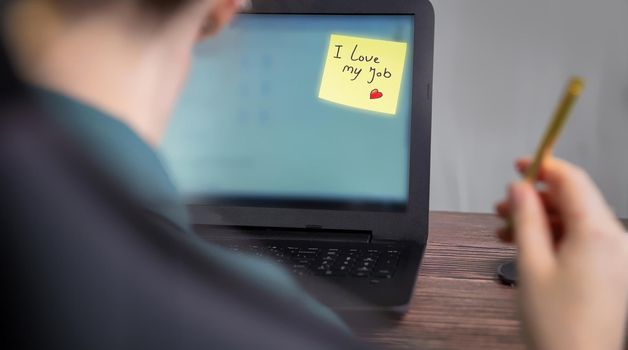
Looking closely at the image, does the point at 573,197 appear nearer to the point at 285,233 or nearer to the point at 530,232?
the point at 530,232

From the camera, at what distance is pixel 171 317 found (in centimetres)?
22

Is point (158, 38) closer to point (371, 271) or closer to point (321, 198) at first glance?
point (371, 271)

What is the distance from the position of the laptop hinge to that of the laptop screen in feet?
0.10

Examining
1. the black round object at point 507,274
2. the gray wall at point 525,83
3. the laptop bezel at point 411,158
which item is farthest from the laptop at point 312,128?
the gray wall at point 525,83

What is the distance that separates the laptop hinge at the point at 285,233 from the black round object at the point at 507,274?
0.16 meters

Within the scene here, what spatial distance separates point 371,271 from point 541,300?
332 millimetres

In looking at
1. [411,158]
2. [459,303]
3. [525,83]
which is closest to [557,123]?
[459,303]

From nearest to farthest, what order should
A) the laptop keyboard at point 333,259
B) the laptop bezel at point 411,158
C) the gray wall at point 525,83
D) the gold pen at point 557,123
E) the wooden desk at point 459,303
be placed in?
the gold pen at point 557,123, the wooden desk at point 459,303, the laptop keyboard at point 333,259, the laptop bezel at point 411,158, the gray wall at point 525,83

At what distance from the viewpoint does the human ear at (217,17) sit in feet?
1.12

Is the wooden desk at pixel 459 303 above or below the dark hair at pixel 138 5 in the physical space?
below

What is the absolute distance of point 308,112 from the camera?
829 mm

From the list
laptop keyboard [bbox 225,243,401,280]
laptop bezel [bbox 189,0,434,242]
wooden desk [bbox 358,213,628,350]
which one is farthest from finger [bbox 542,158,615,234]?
laptop bezel [bbox 189,0,434,242]

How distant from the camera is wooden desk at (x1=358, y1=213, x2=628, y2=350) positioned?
0.56 meters

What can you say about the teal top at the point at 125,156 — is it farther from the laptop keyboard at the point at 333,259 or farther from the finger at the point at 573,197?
the laptop keyboard at the point at 333,259
